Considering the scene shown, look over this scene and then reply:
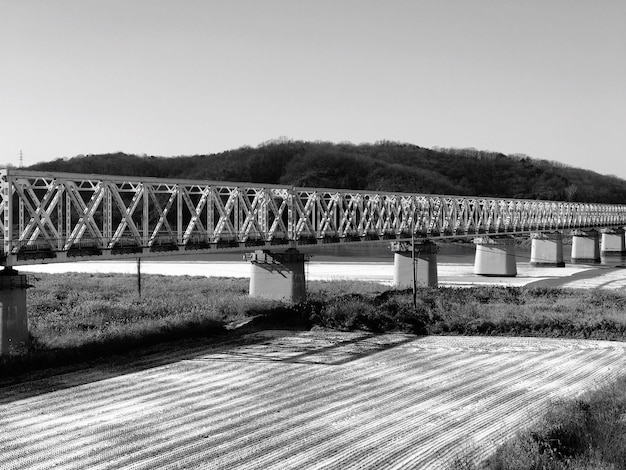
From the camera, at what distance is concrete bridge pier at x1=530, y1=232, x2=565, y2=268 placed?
105m

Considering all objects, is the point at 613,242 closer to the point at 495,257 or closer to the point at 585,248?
the point at 585,248

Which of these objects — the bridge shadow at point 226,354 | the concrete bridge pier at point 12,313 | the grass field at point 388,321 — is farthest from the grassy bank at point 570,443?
the concrete bridge pier at point 12,313

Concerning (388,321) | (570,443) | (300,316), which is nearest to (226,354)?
(300,316)

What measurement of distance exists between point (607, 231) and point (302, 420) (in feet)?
449

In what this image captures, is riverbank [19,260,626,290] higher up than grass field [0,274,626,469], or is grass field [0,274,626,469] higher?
grass field [0,274,626,469]

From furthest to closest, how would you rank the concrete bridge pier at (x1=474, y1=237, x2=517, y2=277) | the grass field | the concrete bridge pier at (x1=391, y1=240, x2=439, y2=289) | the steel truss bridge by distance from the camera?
the concrete bridge pier at (x1=474, y1=237, x2=517, y2=277)
the concrete bridge pier at (x1=391, y1=240, x2=439, y2=289)
the steel truss bridge
the grass field

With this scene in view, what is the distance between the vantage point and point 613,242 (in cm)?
14525

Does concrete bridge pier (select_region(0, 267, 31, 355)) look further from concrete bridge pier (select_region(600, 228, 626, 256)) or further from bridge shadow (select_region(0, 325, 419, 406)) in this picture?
concrete bridge pier (select_region(600, 228, 626, 256))

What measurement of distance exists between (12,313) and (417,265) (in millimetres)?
41438

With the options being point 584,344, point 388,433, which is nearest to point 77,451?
point 388,433

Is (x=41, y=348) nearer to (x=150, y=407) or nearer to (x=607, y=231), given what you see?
(x=150, y=407)

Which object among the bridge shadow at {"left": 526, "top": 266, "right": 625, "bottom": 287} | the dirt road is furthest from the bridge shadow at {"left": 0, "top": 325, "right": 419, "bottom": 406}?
the bridge shadow at {"left": 526, "top": 266, "right": 625, "bottom": 287}

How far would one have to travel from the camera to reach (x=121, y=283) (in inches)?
2702

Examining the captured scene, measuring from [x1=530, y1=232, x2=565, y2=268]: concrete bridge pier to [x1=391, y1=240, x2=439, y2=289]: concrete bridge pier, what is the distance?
41723 millimetres
